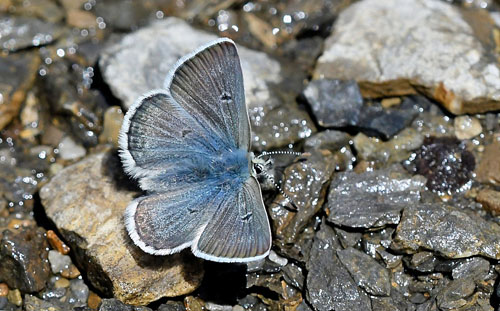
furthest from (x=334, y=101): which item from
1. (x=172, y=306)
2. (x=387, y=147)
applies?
(x=172, y=306)

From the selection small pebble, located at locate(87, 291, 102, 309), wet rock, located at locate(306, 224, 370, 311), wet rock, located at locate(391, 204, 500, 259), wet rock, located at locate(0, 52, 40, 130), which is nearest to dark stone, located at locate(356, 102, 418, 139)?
wet rock, located at locate(391, 204, 500, 259)

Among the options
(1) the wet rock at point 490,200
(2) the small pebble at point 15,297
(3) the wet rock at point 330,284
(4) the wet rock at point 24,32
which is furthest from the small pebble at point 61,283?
(1) the wet rock at point 490,200

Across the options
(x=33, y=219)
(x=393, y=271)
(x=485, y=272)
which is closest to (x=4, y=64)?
(x=33, y=219)

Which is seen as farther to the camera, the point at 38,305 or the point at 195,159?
the point at 38,305

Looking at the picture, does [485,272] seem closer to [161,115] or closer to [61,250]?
[161,115]

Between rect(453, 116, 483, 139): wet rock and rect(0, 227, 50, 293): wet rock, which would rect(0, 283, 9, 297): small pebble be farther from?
rect(453, 116, 483, 139): wet rock

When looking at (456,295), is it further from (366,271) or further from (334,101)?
(334,101)
